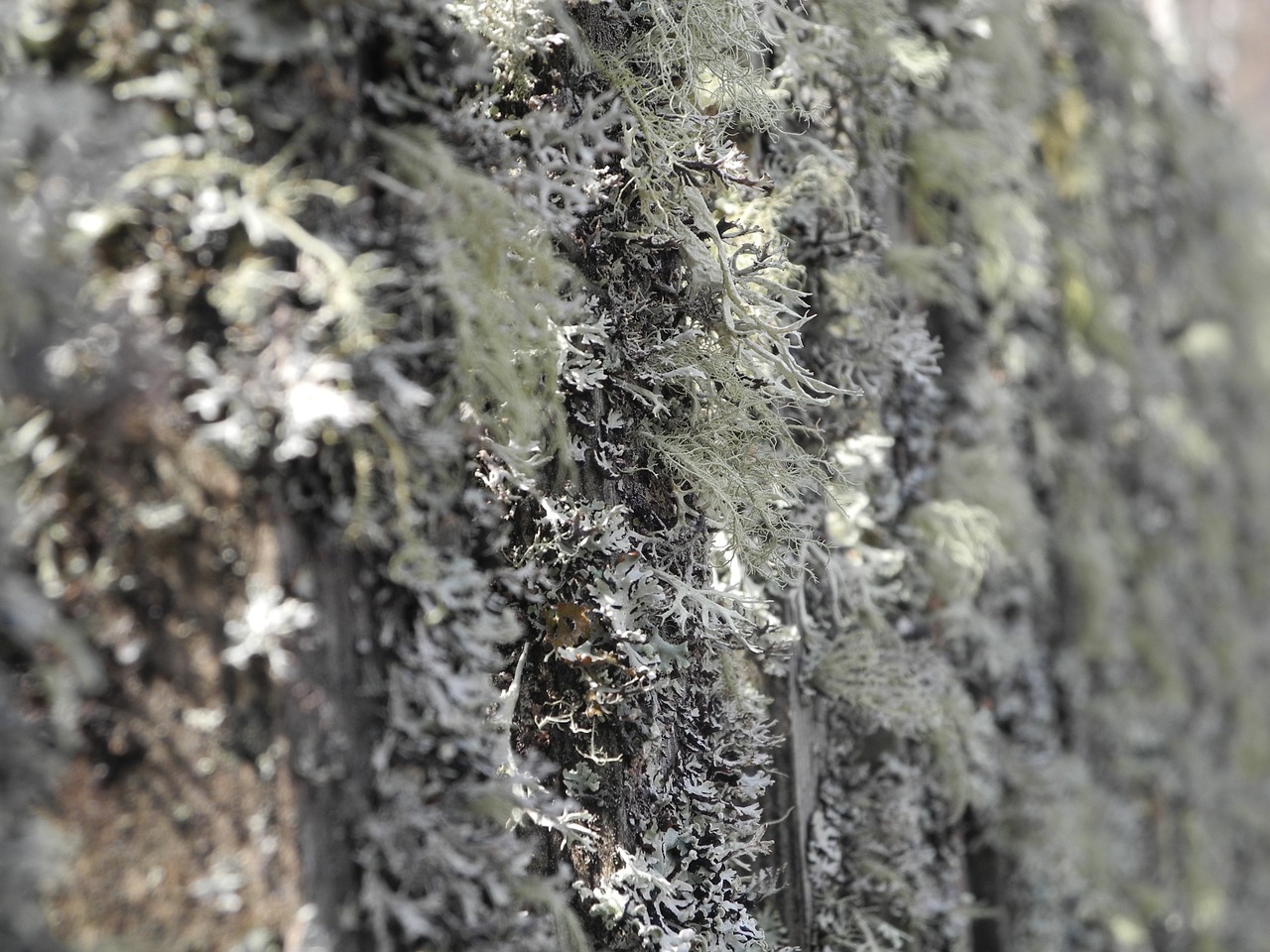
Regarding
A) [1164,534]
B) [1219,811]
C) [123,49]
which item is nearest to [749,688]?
[123,49]

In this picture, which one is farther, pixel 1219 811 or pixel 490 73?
pixel 1219 811

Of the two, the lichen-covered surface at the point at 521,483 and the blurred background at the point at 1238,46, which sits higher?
the lichen-covered surface at the point at 521,483

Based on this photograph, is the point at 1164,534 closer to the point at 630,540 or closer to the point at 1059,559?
the point at 1059,559

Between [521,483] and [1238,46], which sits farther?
[1238,46]

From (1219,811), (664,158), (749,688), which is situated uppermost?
(664,158)

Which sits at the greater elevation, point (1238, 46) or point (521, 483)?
point (521, 483)

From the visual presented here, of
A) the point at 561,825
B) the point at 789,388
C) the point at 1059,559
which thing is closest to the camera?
the point at 561,825

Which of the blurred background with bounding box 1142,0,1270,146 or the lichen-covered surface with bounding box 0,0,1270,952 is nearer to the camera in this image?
the lichen-covered surface with bounding box 0,0,1270,952

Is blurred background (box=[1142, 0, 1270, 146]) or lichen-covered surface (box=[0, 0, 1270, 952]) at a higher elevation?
lichen-covered surface (box=[0, 0, 1270, 952])
